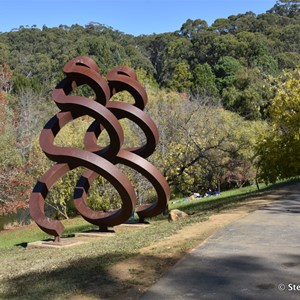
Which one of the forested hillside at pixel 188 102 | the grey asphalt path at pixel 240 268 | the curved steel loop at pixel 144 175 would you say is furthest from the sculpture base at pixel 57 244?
the forested hillside at pixel 188 102

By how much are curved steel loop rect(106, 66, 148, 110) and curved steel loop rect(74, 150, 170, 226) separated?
1634 millimetres

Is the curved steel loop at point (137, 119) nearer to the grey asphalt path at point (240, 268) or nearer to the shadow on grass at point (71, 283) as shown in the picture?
the grey asphalt path at point (240, 268)

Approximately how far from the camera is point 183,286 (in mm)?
5859

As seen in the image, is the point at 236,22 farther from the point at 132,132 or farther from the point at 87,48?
the point at 132,132

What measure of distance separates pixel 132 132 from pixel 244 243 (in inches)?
669

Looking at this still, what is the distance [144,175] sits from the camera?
40.7ft

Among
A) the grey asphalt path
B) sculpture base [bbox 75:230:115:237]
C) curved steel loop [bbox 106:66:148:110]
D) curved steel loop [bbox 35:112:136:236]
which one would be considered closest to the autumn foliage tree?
curved steel loop [bbox 106:66:148:110]

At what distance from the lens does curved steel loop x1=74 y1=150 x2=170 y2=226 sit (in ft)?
39.9

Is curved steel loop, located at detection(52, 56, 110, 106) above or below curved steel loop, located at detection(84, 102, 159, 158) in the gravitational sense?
above

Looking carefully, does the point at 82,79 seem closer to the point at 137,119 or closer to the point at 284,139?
the point at 137,119

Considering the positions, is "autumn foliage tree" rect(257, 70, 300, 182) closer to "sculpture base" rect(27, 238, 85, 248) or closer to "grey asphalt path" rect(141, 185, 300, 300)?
"grey asphalt path" rect(141, 185, 300, 300)

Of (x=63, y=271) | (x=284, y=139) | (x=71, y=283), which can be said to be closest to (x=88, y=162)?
(x=63, y=271)

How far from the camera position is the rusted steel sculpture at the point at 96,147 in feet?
36.4

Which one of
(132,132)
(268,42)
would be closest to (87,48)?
(268,42)
